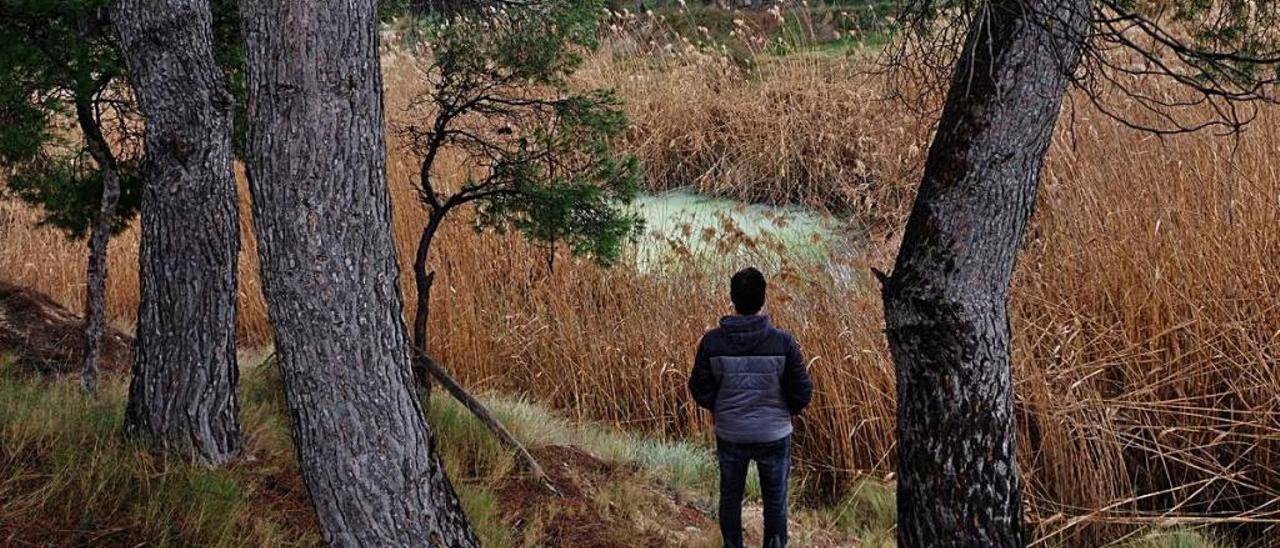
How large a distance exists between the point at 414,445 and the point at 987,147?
203 centimetres

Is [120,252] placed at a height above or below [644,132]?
below

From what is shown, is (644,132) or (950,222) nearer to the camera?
(950,222)

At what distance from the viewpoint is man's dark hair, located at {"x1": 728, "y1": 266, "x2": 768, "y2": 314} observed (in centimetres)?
428

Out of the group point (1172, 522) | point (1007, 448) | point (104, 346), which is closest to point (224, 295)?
point (104, 346)

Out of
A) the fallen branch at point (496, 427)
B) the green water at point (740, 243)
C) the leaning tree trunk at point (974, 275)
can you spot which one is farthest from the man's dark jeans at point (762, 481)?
the green water at point (740, 243)

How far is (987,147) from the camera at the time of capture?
3439 millimetres

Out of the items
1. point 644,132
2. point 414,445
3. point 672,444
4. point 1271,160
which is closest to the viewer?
point 414,445

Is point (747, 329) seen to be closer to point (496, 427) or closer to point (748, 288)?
point (748, 288)

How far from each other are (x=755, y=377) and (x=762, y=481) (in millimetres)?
492

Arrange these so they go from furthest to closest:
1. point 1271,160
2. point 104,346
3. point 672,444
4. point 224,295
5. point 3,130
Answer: point 672,444 → point 104,346 → point 1271,160 → point 3,130 → point 224,295

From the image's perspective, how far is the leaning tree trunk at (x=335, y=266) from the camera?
11.1 ft

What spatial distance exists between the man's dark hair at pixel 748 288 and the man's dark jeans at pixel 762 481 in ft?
1.81

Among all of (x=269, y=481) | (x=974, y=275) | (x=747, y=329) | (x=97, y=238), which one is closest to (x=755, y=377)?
(x=747, y=329)

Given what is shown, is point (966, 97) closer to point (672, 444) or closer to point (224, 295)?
point (224, 295)
